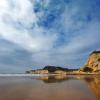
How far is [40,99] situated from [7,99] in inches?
89.6

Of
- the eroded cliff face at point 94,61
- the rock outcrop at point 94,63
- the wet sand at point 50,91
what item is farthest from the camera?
the eroded cliff face at point 94,61

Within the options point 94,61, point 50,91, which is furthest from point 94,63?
point 50,91

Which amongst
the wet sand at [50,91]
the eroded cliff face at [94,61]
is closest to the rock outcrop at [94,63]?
the eroded cliff face at [94,61]

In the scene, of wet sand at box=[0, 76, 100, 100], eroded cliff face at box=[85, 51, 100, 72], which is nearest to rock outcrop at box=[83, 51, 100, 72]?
eroded cliff face at box=[85, 51, 100, 72]

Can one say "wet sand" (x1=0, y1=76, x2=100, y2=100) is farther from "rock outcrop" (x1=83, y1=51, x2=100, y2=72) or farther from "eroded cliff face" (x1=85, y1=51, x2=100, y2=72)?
"eroded cliff face" (x1=85, y1=51, x2=100, y2=72)

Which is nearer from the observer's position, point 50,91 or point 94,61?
point 50,91

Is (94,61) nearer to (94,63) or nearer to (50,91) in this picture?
(94,63)

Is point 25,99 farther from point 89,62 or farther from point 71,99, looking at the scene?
point 89,62

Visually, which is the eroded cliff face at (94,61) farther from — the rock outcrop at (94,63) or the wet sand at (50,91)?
the wet sand at (50,91)

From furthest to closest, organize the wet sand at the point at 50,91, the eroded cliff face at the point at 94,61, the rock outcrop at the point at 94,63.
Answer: the eroded cliff face at the point at 94,61, the rock outcrop at the point at 94,63, the wet sand at the point at 50,91

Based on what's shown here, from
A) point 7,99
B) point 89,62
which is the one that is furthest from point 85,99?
point 89,62

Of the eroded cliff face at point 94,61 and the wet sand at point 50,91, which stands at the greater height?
the eroded cliff face at point 94,61

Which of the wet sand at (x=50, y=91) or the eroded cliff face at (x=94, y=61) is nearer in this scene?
the wet sand at (x=50, y=91)

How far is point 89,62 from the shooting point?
372 feet
